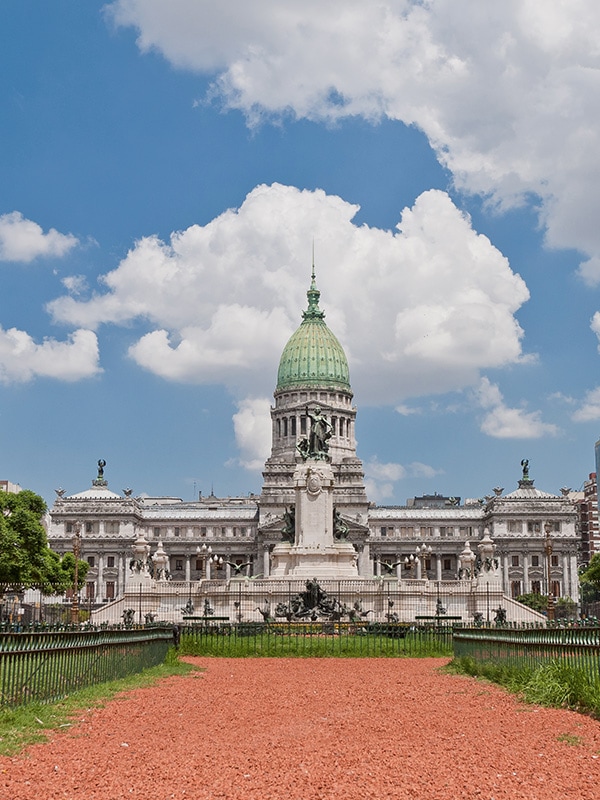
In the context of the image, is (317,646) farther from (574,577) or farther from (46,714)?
(574,577)

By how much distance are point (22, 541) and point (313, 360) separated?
10607 centimetres

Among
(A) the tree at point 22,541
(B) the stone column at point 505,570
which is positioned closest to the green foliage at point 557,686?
(A) the tree at point 22,541

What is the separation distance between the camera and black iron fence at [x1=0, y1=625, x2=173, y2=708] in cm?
1906

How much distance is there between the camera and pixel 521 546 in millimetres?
153875

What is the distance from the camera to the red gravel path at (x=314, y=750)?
12586 mm

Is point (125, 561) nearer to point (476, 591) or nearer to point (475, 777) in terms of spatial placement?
point (476, 591)

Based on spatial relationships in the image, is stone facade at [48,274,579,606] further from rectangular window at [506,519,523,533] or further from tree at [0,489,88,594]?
tree at [0,489,88,594]

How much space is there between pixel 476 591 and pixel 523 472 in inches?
3831

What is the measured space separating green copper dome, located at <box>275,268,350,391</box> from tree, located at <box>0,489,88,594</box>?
97.0 metres

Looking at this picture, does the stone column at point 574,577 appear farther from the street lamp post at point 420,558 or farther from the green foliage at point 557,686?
the green foliage at point 557,686

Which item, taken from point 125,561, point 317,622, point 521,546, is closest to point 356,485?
point 521,546

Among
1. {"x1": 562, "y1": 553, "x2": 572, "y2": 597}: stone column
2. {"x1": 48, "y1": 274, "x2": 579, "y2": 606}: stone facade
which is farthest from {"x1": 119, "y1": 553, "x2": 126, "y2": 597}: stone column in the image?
{"x1": 562, "y1": 553, "x2": 572, "y2": 597}: stone column

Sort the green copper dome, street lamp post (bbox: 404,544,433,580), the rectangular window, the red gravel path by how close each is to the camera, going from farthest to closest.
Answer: the green copper dome → the rectangular window → street lamp post (bbox: 404,544,433,580) → the red gravel path

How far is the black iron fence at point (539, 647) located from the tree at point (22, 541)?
1797 inches
